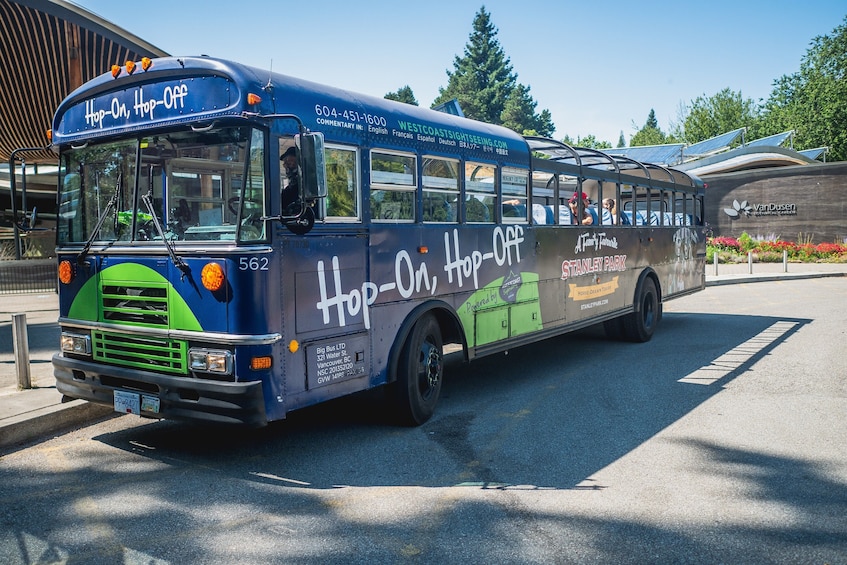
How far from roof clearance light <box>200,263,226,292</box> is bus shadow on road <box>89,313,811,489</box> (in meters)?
1.42

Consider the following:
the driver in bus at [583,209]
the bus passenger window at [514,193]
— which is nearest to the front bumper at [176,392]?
the bus passenger window at [514,193]

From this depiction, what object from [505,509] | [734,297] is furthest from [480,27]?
[505,509]

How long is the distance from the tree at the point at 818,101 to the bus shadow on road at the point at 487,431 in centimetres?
5756

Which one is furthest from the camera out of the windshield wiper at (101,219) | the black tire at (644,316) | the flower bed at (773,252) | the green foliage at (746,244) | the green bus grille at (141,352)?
the green foliage at (746,244)

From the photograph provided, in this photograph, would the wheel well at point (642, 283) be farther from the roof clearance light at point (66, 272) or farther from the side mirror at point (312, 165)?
the roof clearance light at point (66, 272)

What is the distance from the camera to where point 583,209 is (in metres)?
9.86

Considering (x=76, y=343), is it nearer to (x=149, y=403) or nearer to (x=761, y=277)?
(x=149, y=403)

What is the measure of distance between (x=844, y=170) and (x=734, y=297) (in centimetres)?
2232

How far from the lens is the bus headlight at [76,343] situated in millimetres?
5812

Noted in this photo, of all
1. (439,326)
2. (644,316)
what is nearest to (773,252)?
(644,316)

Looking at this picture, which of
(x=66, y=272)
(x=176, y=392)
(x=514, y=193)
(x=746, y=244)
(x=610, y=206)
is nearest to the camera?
(x=176, y=392)

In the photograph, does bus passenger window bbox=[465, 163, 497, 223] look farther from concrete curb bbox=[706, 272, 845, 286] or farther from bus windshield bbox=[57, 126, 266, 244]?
concrete curb bbox=[706, 272, 845, 286]

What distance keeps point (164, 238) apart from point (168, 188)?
0.43 meters

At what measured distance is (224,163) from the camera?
5184mm
